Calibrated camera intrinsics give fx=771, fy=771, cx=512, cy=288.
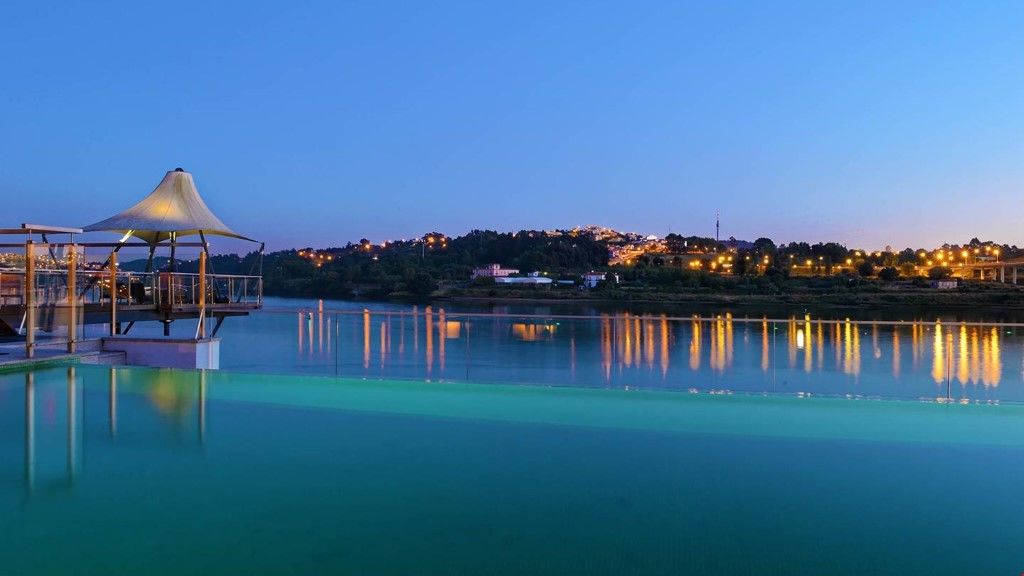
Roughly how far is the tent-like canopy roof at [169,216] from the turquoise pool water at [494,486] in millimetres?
7153

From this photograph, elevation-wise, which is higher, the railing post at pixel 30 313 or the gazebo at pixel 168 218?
the gazebo at pixel 168 218

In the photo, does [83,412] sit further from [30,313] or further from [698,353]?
[698,353]

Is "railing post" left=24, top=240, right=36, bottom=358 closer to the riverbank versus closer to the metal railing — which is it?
the metal railing

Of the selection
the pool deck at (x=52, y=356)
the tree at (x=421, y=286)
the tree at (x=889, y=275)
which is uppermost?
the tree at (x=889, y=275)

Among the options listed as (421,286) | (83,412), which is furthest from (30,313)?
(421,286)

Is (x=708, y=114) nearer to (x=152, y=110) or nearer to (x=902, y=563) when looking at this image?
(x=152, y=110)

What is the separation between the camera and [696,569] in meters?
2.80

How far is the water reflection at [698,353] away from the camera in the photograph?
762 centimetres

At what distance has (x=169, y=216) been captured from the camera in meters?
13.6

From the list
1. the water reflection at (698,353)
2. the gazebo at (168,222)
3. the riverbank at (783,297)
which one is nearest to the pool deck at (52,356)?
the water reflection at (698,353)

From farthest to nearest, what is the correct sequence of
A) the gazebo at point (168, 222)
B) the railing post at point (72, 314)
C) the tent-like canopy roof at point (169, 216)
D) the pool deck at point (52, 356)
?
the tent-like canopy roof at point (169, 216)
the gazebo at point (168, 222)
the railing post at point (72, 314)
the pool deck at point (52, 356)

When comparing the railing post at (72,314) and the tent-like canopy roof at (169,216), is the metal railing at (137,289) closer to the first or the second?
the railing post at (72,314)

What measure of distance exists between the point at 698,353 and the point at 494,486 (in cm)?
440

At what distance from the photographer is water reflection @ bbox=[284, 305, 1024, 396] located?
25.0 feet
